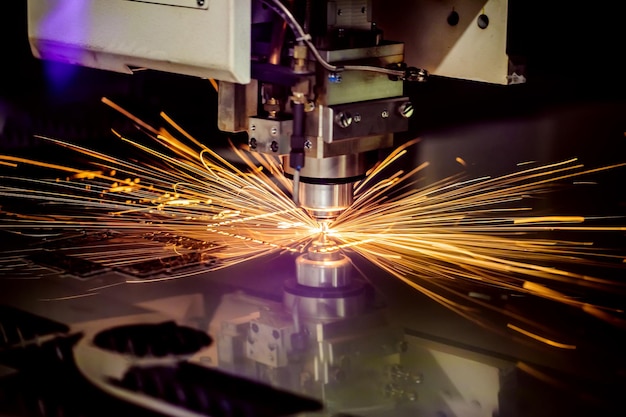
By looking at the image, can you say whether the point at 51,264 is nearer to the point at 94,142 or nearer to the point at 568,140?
the point at 94,142

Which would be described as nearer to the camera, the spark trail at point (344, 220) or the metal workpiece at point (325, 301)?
the metal workpiece at point (325, 301)

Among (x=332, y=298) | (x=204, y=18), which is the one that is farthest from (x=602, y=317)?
(x=204, y=18)

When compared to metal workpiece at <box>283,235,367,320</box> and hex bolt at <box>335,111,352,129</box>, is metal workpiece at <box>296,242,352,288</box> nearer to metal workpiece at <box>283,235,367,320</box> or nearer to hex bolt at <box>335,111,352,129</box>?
metal workpiece at <box>283,235,367,320</box>

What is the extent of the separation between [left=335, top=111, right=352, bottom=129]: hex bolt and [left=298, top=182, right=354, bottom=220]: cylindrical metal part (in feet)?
0.46

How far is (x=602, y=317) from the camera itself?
5.62 ft

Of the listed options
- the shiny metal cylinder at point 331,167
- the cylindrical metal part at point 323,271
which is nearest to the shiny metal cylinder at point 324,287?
the cylindrical metal part at point 323,271

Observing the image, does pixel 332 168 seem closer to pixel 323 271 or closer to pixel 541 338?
pixel 323 271

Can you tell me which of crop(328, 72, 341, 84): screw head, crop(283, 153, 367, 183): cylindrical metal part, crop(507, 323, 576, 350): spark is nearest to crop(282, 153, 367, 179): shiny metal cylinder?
crop(283, 153, 367, 183): cylindrical metal part

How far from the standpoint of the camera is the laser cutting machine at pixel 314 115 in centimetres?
150

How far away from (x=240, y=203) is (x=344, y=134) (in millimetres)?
633

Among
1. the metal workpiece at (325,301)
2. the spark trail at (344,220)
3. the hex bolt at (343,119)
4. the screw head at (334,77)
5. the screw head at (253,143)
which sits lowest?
the metal workpiece at (325,301)

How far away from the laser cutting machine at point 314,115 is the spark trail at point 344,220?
0.47 ft

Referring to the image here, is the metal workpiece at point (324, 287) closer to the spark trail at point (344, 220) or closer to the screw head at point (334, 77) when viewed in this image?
the spark trail at point (344, 220)

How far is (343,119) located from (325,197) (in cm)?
17
